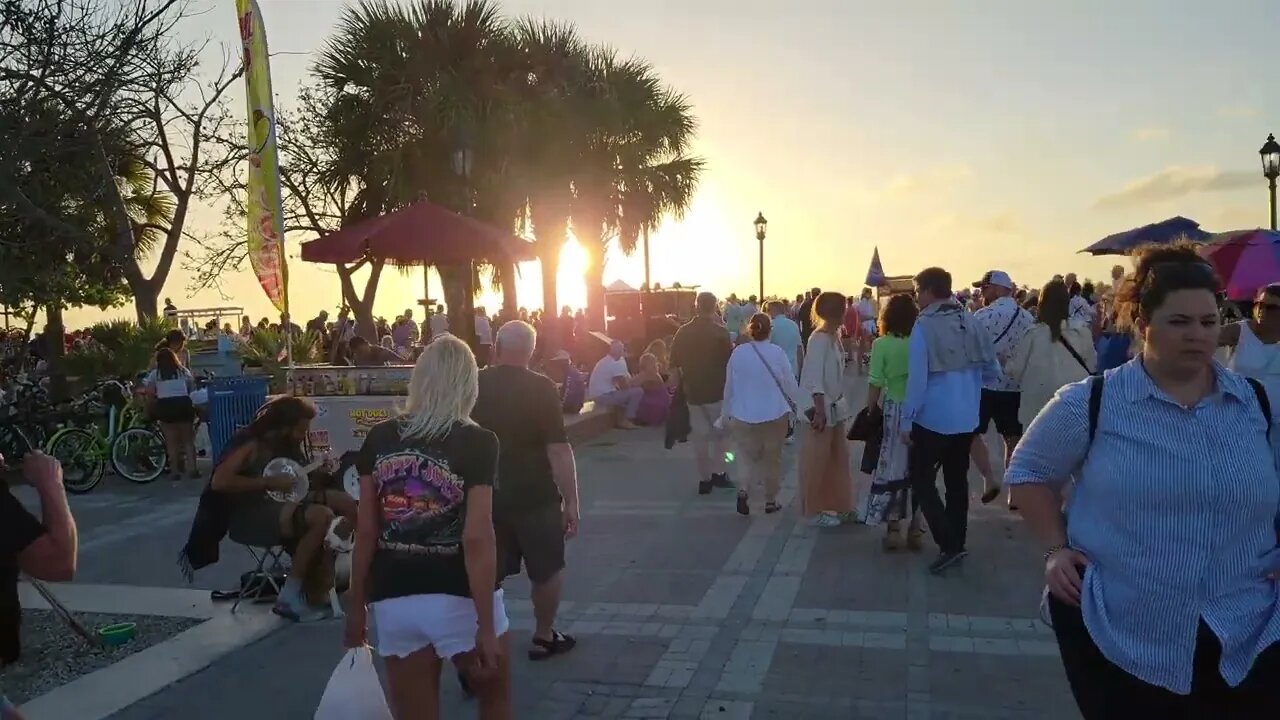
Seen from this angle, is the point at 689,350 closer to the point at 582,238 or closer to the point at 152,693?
the point at 152,693

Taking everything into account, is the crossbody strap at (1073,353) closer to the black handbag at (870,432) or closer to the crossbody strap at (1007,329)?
the crossbody strap at (1007,329)

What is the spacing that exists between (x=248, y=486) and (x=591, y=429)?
809 cm

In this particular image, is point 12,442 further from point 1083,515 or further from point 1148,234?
point 1148,234

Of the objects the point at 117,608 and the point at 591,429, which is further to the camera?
the point at 591,429

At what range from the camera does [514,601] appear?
239 inches

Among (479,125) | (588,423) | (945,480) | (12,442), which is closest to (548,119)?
(479,125)

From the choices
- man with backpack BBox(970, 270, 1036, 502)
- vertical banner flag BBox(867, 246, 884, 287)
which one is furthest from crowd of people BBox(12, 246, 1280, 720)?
vertical banner flag BBox(867, 246, 884, 287)

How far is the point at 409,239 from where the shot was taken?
943 centimetres

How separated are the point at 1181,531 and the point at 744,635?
128 inches

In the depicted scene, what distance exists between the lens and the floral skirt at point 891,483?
6.77m

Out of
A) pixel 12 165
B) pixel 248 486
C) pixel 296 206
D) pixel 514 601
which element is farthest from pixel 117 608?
pixel 296 206

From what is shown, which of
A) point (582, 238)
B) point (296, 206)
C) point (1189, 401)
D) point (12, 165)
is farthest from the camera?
point (582, 238)

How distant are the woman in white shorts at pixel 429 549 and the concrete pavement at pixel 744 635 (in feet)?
4.47

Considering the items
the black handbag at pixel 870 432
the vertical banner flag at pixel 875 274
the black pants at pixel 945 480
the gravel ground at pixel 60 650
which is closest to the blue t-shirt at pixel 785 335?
the black handbag at pixel 870 432
